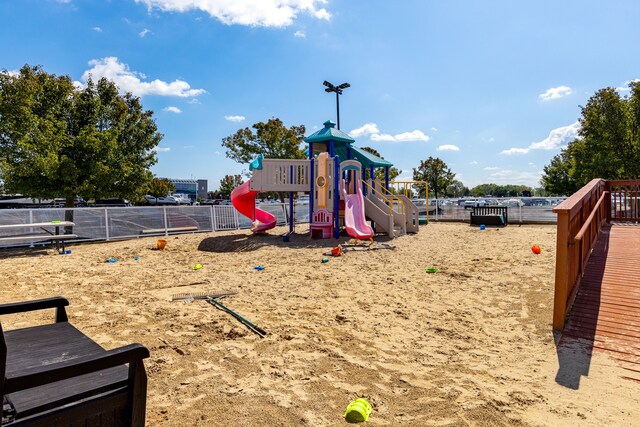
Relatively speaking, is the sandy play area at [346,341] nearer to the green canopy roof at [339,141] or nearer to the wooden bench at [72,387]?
the wooden bench at [72,387]

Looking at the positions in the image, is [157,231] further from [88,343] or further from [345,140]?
[88,343]

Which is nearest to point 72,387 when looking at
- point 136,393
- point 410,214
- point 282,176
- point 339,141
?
point 136,393

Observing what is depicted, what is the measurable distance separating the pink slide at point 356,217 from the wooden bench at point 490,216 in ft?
25.4

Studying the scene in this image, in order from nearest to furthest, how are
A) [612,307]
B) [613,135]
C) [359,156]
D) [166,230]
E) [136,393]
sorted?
1. [136,393]
2. [612,307]
3. [166,230]
4. [359,156]
5. [613,135]

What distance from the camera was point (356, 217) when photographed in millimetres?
12938

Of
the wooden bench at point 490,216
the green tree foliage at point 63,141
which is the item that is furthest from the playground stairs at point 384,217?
the green tree foliage at point 63,141

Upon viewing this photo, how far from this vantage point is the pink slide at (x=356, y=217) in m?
12.0

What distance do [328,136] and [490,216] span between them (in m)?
9.41

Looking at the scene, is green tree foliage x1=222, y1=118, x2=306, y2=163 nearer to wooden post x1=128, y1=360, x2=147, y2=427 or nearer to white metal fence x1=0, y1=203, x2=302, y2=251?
white metal fence x1=0, y1=203, x2=302, y2=251

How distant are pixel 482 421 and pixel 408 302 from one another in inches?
119

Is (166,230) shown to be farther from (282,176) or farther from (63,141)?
(282,176)

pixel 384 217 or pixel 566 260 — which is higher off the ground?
pixel 384 217

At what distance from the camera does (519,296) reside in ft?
18.4

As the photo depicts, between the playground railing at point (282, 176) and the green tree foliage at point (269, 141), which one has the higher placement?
the green tree foliage at point (269, 141)
